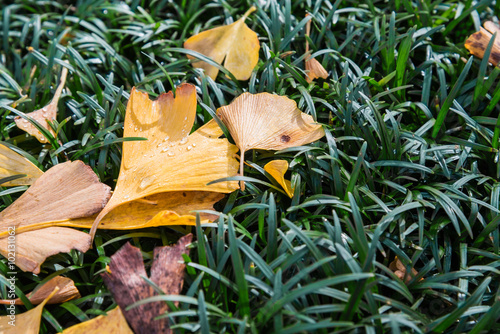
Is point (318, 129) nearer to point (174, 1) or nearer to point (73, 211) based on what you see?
point (73, 211)

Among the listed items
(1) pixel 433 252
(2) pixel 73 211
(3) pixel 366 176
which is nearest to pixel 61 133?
(2) pixel 73 211

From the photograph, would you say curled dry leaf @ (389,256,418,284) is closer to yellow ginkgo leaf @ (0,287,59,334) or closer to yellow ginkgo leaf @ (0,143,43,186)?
yellow ginkgo leaf @ (0,287,59,334)

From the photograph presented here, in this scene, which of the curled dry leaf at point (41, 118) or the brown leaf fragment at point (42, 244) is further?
the curled dry leaf at point (41, 118)

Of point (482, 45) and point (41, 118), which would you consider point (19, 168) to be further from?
point (482, 45)

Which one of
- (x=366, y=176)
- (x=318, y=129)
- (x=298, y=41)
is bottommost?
(x=366, y=176)

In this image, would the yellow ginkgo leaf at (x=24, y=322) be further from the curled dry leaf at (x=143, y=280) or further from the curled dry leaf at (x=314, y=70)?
the curled dry leaf at (x=314, y=70)

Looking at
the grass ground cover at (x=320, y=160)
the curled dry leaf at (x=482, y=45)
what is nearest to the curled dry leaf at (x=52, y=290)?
the grass ground cover at (x=320, y=160)
